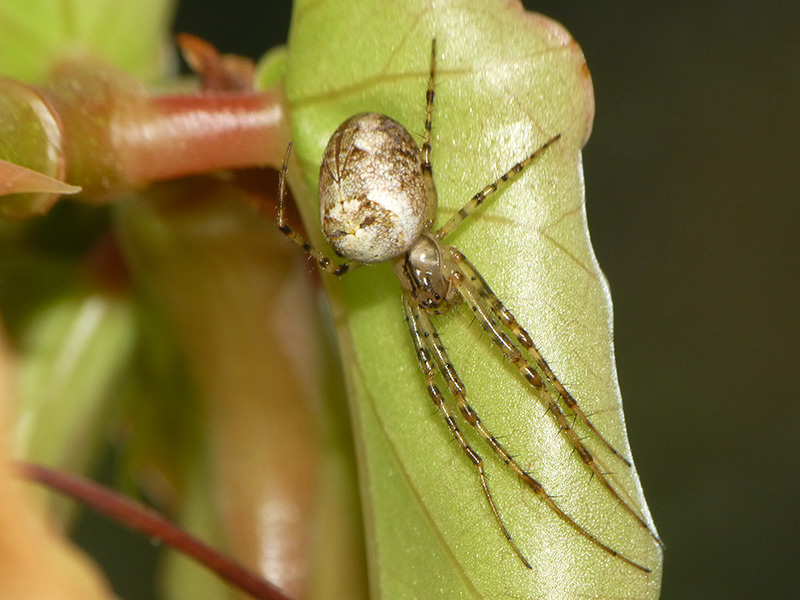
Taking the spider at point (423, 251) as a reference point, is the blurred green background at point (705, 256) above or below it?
above

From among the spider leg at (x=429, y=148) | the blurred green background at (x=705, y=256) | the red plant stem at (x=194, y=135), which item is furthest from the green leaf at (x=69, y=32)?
the blurred green background at (x=705, y=256)

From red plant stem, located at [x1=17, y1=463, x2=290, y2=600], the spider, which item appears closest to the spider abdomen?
the spider

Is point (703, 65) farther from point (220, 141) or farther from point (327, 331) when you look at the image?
point (220, 141)

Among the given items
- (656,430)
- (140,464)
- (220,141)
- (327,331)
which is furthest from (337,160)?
(656,430)

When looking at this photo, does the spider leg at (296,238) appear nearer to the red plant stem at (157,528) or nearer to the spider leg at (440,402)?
the spider leg at (440,402)

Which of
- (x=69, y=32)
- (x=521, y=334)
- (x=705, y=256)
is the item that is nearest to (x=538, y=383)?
(x=521, y=334)

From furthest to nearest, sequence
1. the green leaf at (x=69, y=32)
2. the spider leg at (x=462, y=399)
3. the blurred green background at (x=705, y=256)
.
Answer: the blurred green background at (x=705, y=256), the green leaf at (x=69, y=32), the spider leg at (x=462, y=399)

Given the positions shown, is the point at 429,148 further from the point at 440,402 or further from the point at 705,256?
the point at 705,256
